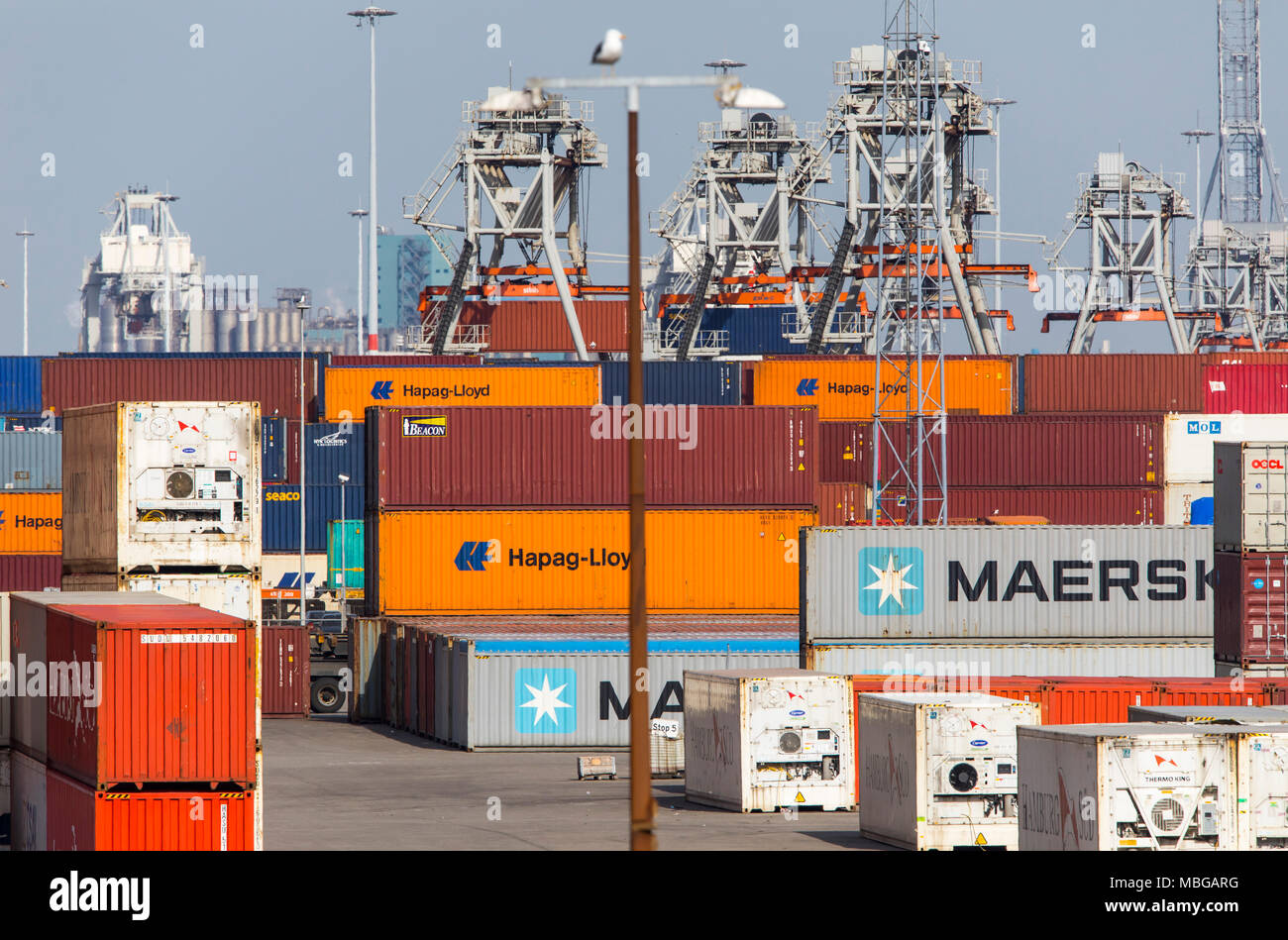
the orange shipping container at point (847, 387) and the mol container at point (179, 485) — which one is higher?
the orange shipping container at point (847, 387)

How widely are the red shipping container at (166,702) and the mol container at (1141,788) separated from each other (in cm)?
1012

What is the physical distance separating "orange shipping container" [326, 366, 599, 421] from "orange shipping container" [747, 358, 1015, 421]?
9.33 m

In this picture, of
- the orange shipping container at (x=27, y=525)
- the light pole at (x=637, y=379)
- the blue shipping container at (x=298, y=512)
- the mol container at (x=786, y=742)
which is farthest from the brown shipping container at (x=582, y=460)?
the light pole at (x=637, y=379)

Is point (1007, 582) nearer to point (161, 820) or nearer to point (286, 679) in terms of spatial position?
point (161, 820)

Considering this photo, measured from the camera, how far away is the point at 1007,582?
122 feet

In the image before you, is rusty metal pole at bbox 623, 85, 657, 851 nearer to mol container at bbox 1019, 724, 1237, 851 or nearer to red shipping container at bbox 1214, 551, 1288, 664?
mol container at bbox 1019, 724, 1237, 851

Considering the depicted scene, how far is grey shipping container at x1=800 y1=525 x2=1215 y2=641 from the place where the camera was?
3647 centimetres

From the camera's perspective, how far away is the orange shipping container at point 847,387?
209ft

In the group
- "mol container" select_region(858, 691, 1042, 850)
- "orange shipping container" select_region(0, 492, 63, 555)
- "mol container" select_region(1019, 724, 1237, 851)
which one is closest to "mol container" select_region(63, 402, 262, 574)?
"mol container" select_region(858, 691, 1042, 850)

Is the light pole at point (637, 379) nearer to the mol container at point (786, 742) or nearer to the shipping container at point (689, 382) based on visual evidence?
the mol container at point (786, 742)

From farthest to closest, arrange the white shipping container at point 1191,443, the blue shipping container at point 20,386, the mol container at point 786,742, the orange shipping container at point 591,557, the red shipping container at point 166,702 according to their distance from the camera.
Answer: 1. the blue shipping container at point 20,386
2. the white shipping container at point 1191,443
3. the orange shipping container at point 591,557
4. the mol container at point 786,742
5. the red shipping container at point 166,702

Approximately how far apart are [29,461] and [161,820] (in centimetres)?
4387

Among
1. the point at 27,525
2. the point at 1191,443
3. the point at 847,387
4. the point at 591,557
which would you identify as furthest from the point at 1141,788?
the point at 27,525

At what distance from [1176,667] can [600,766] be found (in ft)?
40.3
